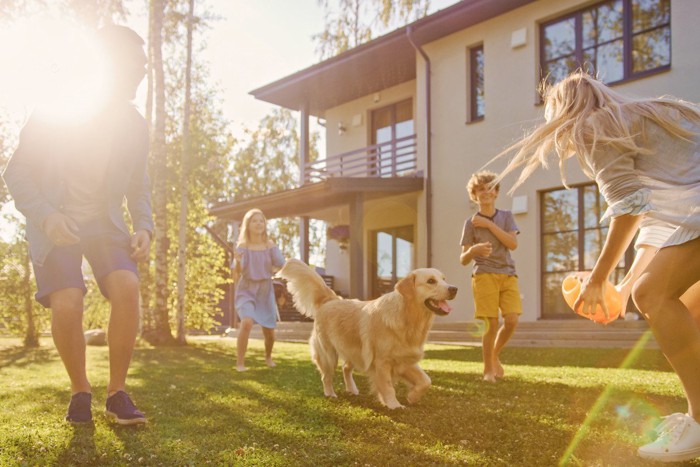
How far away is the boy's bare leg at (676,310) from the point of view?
2.54 m

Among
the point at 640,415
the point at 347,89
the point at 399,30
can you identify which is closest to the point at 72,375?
the point at 640,415

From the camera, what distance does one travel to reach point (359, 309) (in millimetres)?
4840

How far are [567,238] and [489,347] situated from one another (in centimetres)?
684

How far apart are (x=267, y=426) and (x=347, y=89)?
1415cm

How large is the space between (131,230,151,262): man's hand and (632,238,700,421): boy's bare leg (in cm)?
247

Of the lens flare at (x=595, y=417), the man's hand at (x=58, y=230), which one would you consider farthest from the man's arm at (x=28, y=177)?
the lens flare at (x=595, y=417)

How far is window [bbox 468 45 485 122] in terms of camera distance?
1348 cm

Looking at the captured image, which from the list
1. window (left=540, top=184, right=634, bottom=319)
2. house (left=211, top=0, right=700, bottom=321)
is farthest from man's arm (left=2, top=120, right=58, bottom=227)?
window (left=540, top=184, right=634, bottom=319)

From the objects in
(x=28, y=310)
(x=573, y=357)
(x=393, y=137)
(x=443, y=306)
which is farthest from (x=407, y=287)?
(x=393, y=137)

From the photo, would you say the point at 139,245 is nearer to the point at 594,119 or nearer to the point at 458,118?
the point at 594,119

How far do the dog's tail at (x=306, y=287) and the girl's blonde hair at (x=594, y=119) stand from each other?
9.00 ft

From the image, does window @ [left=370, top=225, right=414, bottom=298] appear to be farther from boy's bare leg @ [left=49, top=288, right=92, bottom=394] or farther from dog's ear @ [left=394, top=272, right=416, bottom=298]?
boy's bare leg @ [left=49, top=288, right=92, bottom=394]

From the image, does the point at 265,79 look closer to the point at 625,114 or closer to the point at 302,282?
the point at 302,282

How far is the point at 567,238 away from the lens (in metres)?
11.7
